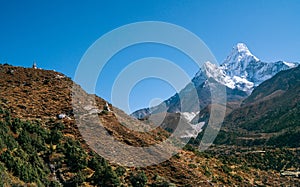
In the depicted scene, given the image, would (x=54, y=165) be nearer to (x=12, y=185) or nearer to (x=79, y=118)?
(x=12, y=185)

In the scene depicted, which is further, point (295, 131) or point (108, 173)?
point (295, 131)

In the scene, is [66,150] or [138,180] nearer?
[138,180]

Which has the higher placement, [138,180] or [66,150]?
[66,150]

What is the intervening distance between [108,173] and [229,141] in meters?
166

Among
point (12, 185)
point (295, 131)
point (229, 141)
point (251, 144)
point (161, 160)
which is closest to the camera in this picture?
point (12, 185)

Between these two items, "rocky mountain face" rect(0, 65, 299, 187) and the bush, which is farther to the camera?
the bush

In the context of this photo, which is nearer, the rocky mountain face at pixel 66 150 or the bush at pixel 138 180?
the rocky mountain face at pixel 66 150

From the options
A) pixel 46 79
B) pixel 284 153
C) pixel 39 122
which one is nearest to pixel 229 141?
pixel 284 153

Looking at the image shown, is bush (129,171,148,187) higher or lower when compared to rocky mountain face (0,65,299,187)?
lower

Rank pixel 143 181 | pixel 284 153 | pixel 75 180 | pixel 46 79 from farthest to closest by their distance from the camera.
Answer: pixel 284 153 < pixel 46 79 < pixel 143 181 < pixel 75 180

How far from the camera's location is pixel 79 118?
47.6 m

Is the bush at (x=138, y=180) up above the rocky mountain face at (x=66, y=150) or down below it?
below

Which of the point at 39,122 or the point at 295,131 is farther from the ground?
the point at 295,131

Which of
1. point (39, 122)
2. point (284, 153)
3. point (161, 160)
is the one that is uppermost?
point (284, 153)
